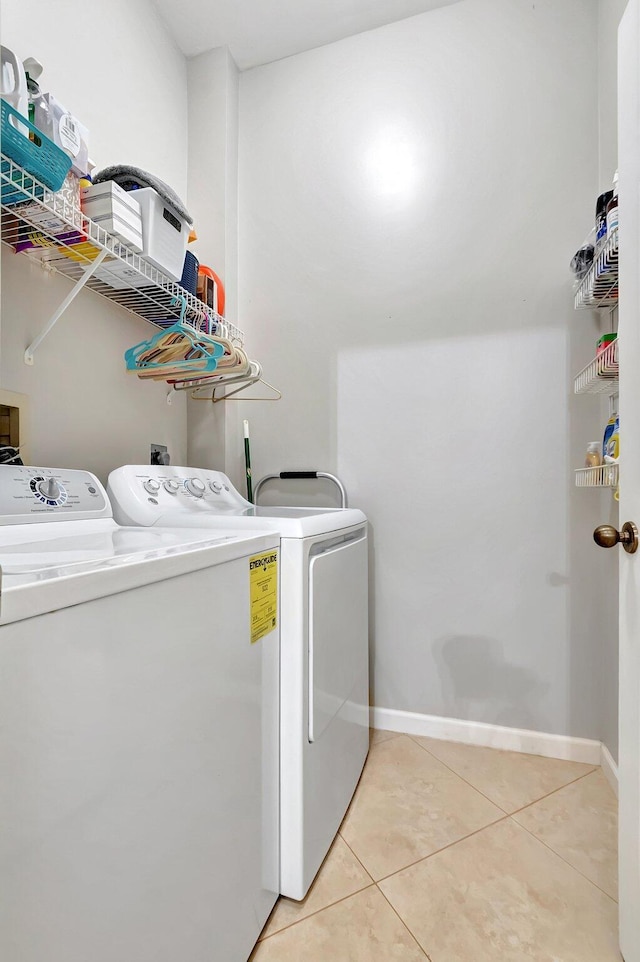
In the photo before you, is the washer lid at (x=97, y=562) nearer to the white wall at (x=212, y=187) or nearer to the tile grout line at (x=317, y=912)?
the tile grout line at (x=317, y=912)

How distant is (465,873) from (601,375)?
4.62ft

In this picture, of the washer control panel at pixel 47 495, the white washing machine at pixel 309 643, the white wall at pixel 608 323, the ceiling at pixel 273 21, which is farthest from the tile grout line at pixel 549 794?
the ceiling at pixel 273 21

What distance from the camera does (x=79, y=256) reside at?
4.40 feet

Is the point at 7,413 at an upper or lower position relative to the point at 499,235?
lower

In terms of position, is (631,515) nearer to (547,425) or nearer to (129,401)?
(547,425)

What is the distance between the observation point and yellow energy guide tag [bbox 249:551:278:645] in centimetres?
102

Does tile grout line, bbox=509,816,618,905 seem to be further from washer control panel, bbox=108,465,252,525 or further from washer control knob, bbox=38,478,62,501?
washer control knob, bbox=38,478,62,501

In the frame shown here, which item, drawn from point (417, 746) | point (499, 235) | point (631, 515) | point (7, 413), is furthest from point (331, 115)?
point (417, 746)

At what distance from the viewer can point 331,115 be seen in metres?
2.12

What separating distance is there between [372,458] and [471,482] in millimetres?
412

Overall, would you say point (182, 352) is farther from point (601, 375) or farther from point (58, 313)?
point (601, 375)

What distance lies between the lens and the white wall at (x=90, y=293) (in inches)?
53.9

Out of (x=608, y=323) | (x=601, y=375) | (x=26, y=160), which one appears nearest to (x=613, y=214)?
(x=601, y=375)

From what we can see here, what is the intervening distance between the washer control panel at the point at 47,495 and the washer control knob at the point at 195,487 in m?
0.33
